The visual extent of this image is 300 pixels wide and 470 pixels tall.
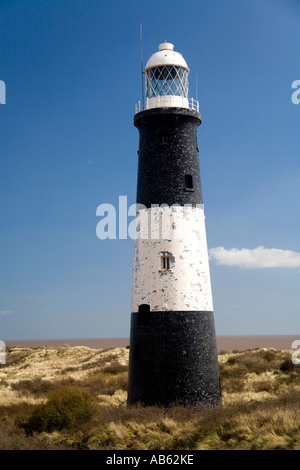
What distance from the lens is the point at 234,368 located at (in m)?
30.2

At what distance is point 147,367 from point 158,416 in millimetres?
2638

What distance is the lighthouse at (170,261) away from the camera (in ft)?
60.7

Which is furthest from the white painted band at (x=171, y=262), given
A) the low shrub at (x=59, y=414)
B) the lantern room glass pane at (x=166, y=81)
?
the lantern room glass pane at (x=166, y=81)

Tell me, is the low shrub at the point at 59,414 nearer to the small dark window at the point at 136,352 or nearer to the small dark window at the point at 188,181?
the small dark window at the point at 136,352

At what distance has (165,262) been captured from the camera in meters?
19.3

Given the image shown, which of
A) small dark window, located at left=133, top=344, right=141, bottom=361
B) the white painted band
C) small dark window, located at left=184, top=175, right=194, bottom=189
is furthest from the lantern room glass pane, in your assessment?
small dark window, located at left=133, top=344, right=141, bottom=361

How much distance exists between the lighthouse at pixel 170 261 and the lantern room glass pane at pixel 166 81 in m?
0.04

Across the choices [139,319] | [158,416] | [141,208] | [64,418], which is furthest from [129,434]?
[141,208]

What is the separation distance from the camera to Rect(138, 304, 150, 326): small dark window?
1905 cm

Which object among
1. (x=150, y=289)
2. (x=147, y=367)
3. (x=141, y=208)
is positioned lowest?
(x=147, y=367)

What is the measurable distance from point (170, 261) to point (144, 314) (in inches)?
88.7

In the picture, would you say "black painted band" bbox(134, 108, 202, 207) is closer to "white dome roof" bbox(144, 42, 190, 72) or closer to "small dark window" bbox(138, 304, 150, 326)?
"white dome roof" bbox(144, 42, 190, 72)

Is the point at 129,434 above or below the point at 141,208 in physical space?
below
